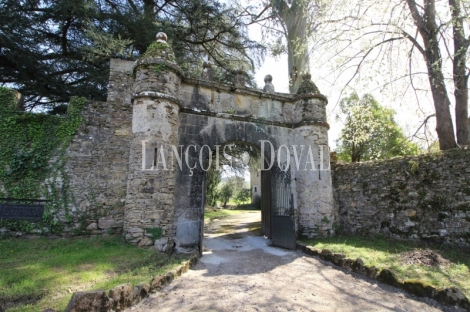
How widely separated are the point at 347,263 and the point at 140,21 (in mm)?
10446

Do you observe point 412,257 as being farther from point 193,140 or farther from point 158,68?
point 158,68

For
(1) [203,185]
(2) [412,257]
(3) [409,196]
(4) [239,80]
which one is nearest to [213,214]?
(1) [203,185]

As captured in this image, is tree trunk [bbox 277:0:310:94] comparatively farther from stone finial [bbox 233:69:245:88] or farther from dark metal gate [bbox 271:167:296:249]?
dark metal gate [bbox 271:167:296:249]

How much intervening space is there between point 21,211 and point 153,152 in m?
3.19

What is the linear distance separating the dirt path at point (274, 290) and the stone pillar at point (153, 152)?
135 cm

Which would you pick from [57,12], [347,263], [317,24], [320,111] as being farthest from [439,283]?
[57,12]

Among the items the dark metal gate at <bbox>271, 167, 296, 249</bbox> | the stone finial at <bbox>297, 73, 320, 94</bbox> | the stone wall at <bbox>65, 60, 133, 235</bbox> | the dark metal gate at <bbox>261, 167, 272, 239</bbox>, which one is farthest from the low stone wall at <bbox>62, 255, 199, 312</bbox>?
the stone finial at <bbox>297, 73, 320, 94</bbox>

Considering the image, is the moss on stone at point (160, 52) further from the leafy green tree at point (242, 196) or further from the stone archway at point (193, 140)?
the leafy green tree at point (242, 196)

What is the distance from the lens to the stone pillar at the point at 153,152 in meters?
5.67

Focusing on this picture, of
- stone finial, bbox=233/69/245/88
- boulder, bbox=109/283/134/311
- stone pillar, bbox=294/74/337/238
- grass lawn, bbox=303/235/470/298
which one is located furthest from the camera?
stone finial, bbox=233/69/245/88

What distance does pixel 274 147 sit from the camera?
770 centimetres

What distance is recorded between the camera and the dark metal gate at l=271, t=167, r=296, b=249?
7051 mm

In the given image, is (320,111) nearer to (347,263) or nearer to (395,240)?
(395,240)

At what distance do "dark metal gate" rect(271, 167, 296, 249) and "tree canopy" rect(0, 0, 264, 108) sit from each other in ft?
20.5
